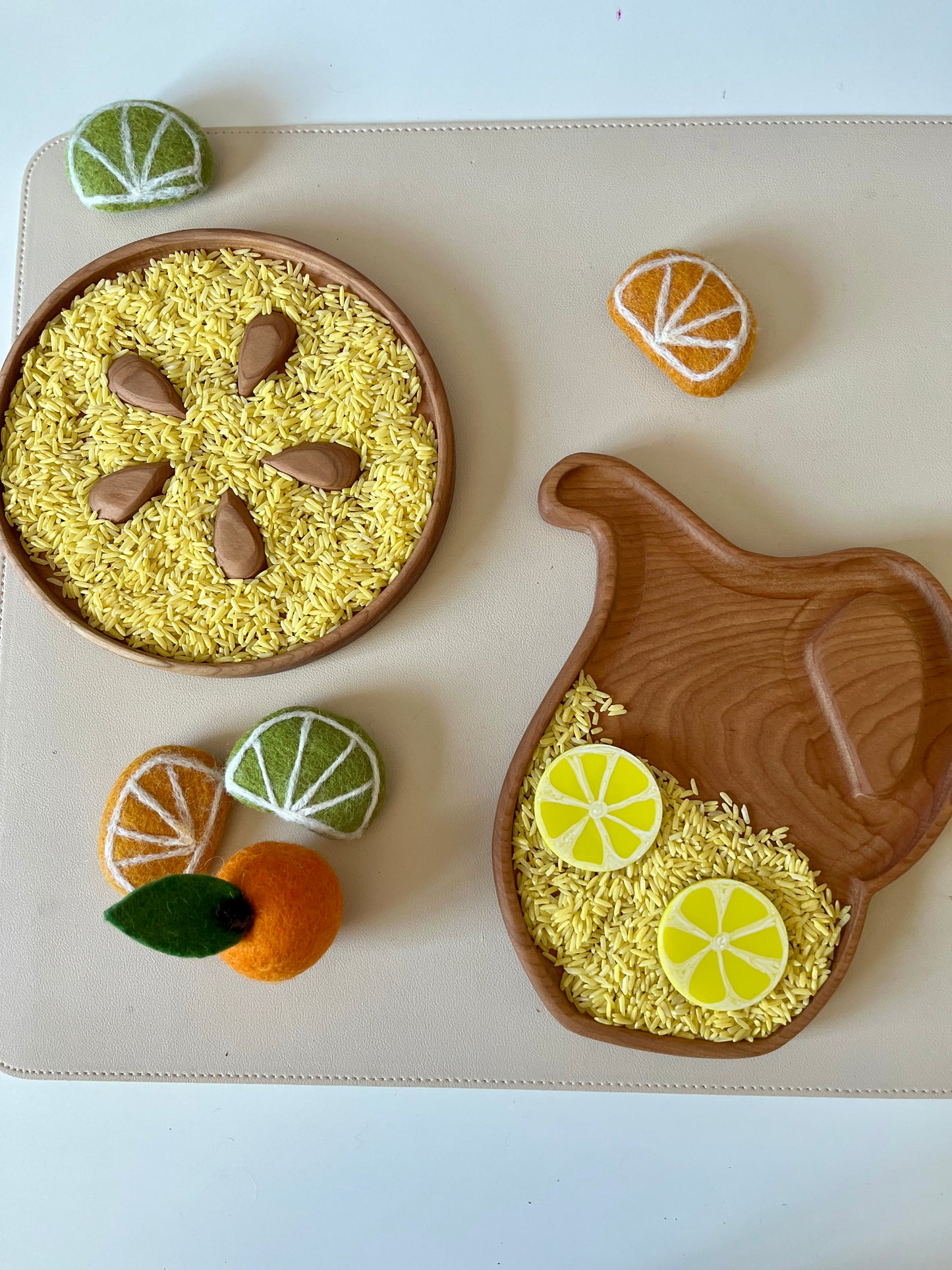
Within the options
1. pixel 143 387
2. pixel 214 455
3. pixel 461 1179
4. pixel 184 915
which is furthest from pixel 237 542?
pixel 461 1179

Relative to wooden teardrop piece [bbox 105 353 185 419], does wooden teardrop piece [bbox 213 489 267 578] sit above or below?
below

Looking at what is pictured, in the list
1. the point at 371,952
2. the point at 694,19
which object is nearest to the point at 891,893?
the point at 371,952

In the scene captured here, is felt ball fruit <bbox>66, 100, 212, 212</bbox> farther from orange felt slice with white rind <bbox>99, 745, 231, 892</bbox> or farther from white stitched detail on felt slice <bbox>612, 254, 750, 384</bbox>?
orange felt slice with white rind <bbox>99, 745, 231, 892</bbox>

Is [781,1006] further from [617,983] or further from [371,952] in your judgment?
[371,952]

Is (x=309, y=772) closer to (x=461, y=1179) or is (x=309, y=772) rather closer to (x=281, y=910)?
(x=281, y=910)

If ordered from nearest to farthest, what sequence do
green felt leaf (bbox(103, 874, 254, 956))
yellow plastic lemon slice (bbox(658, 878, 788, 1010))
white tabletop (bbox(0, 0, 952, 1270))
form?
green felt leaf (bbox(103, 874, 254, 956)), yellow plastic lemon slice (bbox(658, 878, 788, 1010)), white tabletop (bbox(0, 0, 952, 1270))

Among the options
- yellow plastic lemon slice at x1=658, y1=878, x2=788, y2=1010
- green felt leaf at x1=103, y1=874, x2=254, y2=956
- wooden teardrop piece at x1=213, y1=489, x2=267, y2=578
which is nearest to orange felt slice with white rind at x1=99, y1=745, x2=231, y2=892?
green felt leaf at x1=103, y1=874, x2=254, y2=956
